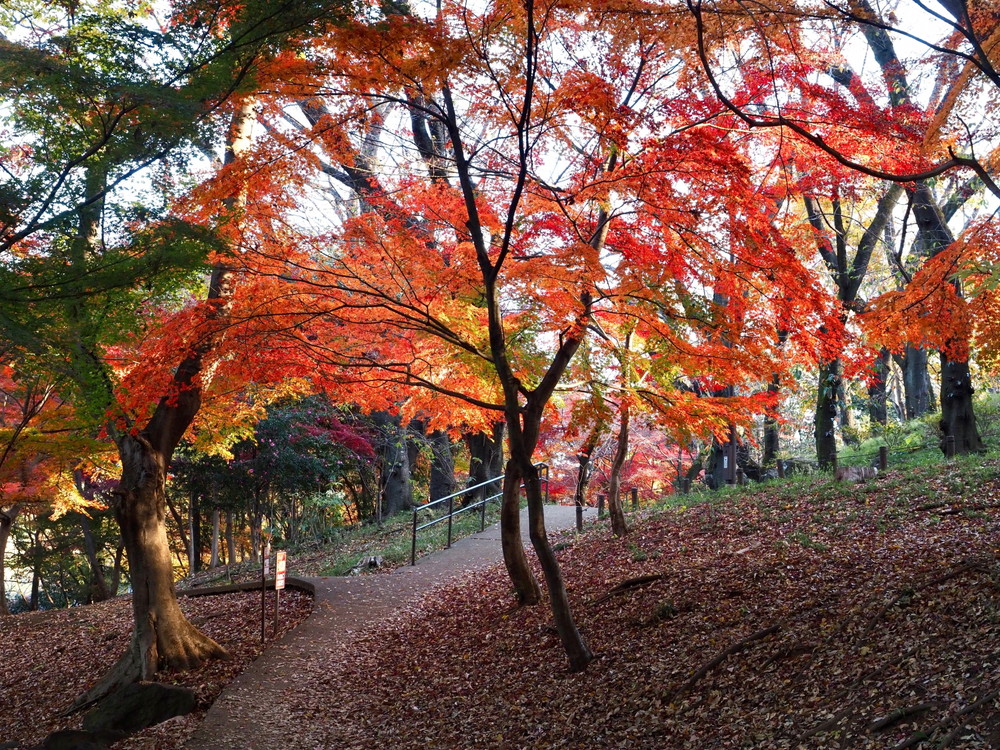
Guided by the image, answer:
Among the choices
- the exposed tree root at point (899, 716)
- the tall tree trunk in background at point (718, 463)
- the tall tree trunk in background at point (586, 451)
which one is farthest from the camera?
the tall tree trunk in background at point (718, 463)

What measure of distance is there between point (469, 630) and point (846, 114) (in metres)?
7.38

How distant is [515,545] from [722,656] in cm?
364

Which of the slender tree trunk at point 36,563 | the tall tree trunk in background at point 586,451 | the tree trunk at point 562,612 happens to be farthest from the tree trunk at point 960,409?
the slender tree trunk at point 36,563

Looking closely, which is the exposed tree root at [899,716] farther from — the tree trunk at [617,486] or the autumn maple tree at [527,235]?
the tree trunk at [617,486]

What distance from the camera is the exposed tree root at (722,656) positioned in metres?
5.96

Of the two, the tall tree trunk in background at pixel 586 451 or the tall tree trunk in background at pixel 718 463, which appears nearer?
the tall tree trunk in background at pixel 586 451

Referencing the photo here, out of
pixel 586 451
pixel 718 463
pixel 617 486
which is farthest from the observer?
pixel 718 463

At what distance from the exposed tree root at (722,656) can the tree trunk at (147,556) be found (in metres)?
5.98

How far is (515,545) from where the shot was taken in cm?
938

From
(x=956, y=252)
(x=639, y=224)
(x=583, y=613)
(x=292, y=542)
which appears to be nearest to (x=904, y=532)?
(x=956, y=252)

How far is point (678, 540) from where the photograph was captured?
1101 cm

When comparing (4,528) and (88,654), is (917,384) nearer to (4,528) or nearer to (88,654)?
(88,654)

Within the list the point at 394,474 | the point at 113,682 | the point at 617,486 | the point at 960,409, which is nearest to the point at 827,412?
the point at 960,409

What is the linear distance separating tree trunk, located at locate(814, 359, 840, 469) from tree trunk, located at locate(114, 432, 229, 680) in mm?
11699
